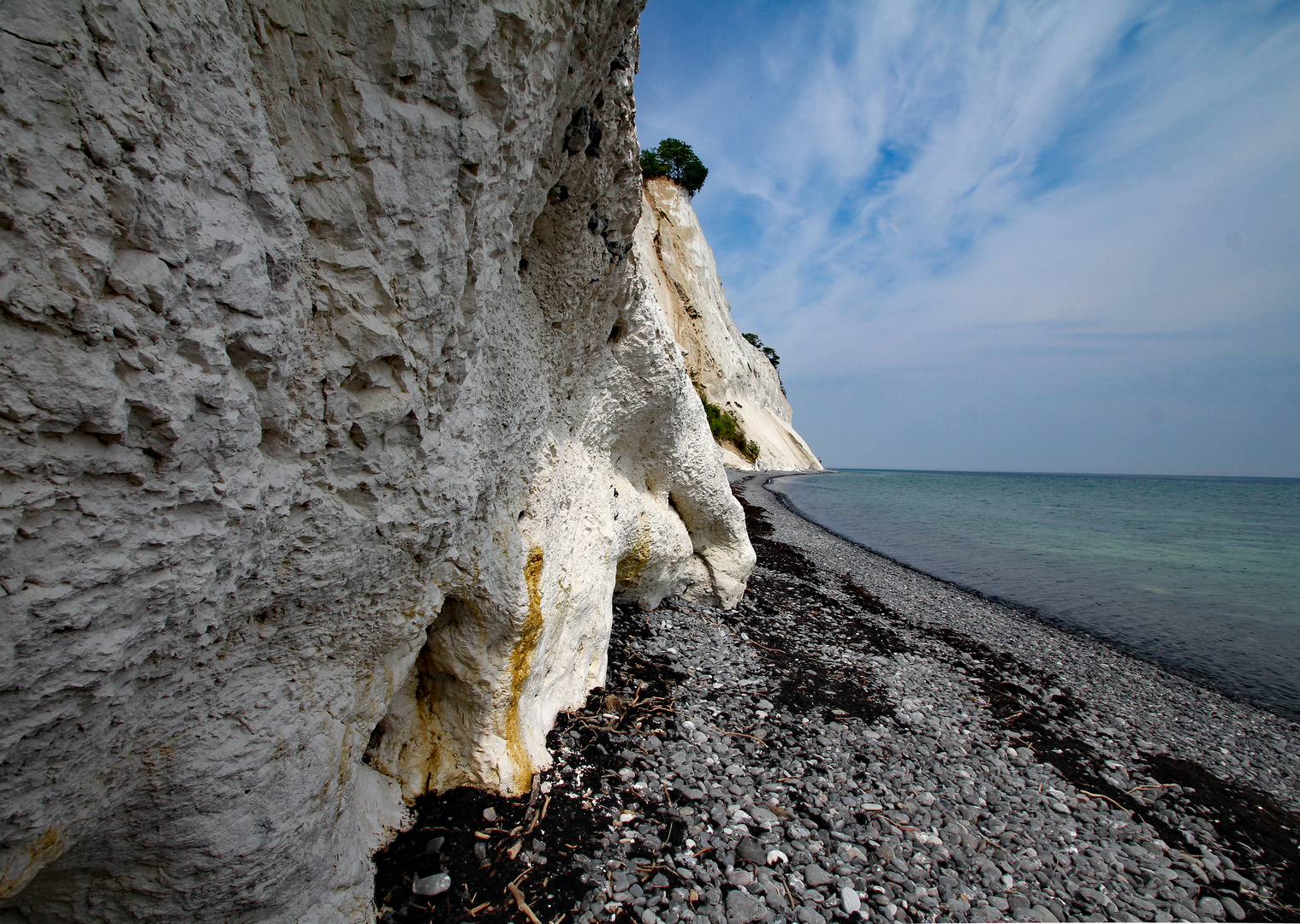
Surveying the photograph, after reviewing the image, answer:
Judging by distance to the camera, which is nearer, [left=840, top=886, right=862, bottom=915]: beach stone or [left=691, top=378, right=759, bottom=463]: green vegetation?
[left=840, top=886, right=862, bottom=915]: beach stone

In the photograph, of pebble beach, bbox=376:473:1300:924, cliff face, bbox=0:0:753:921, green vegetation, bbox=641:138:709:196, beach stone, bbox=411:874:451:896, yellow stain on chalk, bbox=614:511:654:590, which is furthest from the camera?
green vegetation, bbox=641:138:709:196

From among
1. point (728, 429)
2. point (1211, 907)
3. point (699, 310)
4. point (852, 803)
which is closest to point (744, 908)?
point (852, 803)

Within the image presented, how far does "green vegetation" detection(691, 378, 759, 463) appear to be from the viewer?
127ft

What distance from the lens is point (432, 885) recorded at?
2828 mm

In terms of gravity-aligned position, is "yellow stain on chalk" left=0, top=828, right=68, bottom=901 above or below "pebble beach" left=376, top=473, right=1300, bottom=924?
above

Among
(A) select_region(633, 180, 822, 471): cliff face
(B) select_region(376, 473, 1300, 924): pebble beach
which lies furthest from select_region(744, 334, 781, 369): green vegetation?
(B) select_region(376, 473, 1300, 924): pebble beach

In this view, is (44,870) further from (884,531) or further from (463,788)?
(884,531)

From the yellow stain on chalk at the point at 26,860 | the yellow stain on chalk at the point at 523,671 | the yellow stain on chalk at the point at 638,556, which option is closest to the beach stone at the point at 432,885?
the yellow stain on chalk at the point at 523,671

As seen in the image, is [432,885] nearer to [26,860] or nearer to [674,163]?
[26,860]

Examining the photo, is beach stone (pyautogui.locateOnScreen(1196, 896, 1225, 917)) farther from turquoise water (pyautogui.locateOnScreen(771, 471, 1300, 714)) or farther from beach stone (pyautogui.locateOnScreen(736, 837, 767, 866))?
turquoise water (pyautogui.locateOnScreen(771, 471, 1300, 714))

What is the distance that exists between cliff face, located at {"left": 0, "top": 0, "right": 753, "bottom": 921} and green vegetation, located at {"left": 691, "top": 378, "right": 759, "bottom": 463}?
34360 millimetres

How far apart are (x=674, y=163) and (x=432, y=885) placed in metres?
38.1

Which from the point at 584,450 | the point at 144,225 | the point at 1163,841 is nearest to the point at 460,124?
the point at 144,225

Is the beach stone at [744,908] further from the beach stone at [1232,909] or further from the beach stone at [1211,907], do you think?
the beach stone at [1232,909]
